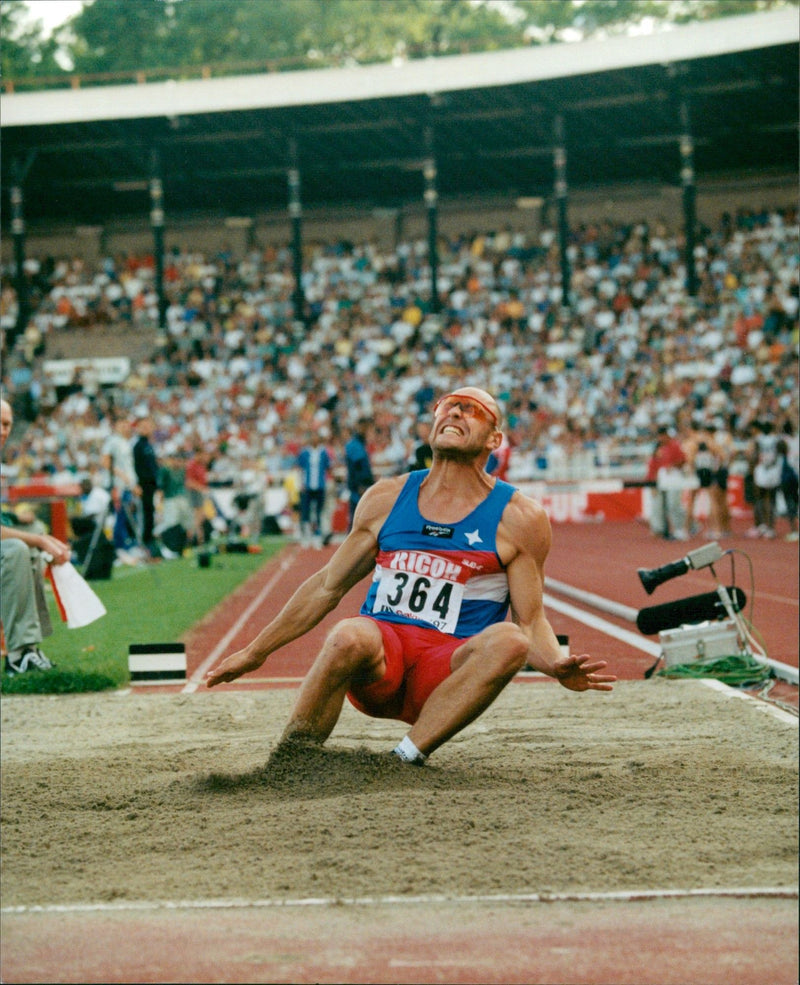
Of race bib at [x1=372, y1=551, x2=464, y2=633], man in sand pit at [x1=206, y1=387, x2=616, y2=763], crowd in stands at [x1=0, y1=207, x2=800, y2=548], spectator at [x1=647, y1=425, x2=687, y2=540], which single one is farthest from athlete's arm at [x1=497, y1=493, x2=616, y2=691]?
crowd in stands at [x1=0, y1=207, x2=800, y2=548]

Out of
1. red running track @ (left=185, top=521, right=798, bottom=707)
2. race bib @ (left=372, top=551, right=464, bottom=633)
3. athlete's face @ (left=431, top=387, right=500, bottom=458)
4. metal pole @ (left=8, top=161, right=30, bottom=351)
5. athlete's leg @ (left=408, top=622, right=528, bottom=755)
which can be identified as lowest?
red running track @ (left=185, top=521, right=798, bottom=707)

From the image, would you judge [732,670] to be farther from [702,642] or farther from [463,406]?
[463,406]

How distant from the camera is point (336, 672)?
11.7 feet

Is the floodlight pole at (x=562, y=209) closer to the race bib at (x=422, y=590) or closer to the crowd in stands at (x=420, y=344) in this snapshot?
the crowd in stands at (x=420, y=344)

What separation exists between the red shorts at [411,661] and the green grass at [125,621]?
3.31 metres

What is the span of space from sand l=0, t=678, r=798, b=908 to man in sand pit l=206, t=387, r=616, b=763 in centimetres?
27

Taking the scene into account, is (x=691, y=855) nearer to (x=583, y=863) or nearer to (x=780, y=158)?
(x=583, y=863)

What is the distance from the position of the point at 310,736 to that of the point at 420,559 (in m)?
0.77

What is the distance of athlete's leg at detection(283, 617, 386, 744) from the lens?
3520 millimetres

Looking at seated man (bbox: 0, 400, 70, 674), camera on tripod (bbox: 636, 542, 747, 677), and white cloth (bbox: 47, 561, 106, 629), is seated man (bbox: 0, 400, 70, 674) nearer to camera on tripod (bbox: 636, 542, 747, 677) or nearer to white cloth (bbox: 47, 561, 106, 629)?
white cloth (bbox: 47, 561, 106, 629)

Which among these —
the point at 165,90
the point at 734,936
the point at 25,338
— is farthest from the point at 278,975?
the point at 25,338

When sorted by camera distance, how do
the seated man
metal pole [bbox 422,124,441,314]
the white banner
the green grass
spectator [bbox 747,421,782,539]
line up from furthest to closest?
the white banner < metal pole [bbox 422,124,441,314] < spectator [bbox 747,421,782,539] < the green grass < the seated man

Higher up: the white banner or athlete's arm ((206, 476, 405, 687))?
the white banner

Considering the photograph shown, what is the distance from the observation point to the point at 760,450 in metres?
17.1
